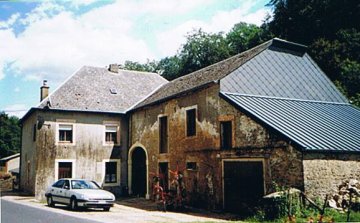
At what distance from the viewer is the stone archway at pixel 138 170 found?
82.3 feet

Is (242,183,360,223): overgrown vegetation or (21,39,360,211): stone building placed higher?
(21,39,360,211): stone building

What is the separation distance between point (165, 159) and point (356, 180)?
426 inches

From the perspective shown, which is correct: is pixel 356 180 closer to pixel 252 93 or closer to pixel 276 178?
pixel 276 178

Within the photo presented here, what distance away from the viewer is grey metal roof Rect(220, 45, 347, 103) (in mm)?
18375

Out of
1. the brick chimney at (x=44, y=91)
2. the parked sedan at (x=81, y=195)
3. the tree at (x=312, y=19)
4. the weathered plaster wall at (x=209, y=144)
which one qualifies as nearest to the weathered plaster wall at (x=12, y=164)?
the brick chimney at (x=44, y=91)

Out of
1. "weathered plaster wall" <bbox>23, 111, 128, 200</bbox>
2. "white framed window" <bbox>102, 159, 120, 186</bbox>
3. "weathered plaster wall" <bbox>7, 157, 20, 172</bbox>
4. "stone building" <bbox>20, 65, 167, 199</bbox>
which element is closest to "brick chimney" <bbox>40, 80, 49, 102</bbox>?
"stone building" <bbox>20, 65, 167, 199</bbox>

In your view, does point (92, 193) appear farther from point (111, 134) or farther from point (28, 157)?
point (28, 157)

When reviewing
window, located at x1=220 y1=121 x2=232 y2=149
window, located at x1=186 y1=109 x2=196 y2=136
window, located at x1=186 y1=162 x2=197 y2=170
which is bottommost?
window, located at x1=186 y1=162 x2=197 y2=170

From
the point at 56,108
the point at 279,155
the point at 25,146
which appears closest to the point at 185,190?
the point at 279,155

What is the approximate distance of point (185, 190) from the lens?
1884 centimetres

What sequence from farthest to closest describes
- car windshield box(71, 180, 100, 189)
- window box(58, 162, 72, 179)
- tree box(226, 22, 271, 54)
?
tree box(226, 22, 271, 54), window box(58, 162, 72, 179), car windshield box(71, 180, 100, 189)

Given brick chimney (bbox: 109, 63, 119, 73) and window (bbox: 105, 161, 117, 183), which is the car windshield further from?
brick chimney (bbox: 109, 63, 119, 73)

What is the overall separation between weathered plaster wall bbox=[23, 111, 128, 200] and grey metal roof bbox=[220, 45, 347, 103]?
1153 centimetres

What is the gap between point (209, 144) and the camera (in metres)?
18.0
